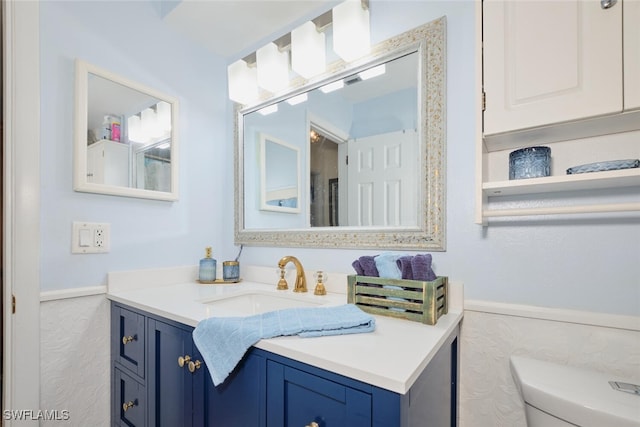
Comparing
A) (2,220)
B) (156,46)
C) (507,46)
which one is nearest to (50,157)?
(2,220)

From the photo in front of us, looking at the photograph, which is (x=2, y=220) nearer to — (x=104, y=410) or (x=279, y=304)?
(x=104, y=410)

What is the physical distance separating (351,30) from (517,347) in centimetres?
127

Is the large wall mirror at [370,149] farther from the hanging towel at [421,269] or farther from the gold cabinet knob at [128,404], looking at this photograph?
the gold cabinet knob at [128,404]

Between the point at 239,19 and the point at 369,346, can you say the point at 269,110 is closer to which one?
the point at 239,19

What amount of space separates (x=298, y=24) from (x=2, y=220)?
4.71 ft

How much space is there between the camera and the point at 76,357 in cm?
116

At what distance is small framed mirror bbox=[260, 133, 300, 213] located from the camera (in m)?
1.47

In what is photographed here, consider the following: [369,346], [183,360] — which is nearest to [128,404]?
[183,360]

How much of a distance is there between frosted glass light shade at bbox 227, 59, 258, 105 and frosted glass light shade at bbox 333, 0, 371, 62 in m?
0.54

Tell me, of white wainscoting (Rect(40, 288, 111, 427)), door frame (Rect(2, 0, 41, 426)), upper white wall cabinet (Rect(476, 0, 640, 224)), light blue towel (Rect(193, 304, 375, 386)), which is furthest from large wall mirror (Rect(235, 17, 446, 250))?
door frame (Rect(2, 0, 41, 426))

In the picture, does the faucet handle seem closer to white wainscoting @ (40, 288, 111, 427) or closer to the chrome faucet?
the chrome faucet

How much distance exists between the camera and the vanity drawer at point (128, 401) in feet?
3.63

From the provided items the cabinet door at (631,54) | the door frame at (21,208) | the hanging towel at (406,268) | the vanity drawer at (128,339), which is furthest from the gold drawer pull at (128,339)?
the cabinet door at (631,54)

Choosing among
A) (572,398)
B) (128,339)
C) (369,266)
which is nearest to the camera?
(572,398)
